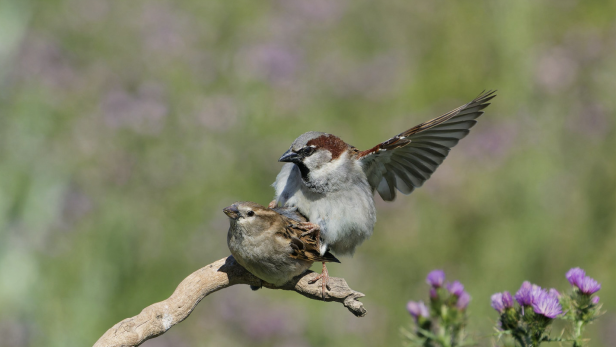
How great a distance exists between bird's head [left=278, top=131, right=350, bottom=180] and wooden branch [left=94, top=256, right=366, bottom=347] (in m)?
0.74

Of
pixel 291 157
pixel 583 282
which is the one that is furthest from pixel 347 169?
pixel 583 282

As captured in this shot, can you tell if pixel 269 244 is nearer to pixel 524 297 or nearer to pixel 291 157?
pixel 291 157

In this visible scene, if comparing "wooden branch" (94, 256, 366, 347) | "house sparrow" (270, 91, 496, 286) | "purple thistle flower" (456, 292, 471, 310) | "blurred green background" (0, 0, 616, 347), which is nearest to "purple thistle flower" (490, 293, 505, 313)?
"purple thistle flower" (456, 292, 471, 310)

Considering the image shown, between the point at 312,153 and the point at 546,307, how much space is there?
1.65 meters

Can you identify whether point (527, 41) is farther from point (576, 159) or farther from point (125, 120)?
point (125, 120)

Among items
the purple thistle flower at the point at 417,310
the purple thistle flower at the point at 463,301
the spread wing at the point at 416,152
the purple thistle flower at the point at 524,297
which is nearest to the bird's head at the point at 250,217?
the spread wing at the point at 416,152

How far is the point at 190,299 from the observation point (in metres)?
2.57

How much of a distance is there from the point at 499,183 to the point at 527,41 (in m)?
1.42

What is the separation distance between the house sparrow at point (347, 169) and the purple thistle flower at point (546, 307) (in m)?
1.35

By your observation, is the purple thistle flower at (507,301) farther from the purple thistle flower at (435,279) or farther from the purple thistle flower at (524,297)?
the purple thistle flower at (435,279)

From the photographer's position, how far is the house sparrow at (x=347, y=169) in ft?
12.1

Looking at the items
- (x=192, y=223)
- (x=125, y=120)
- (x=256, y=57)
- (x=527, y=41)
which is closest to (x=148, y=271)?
(x=192, y=223)

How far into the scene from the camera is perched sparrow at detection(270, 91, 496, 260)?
3701mm

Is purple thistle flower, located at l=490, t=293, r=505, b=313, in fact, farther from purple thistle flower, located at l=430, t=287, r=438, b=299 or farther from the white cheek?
the white cheek
